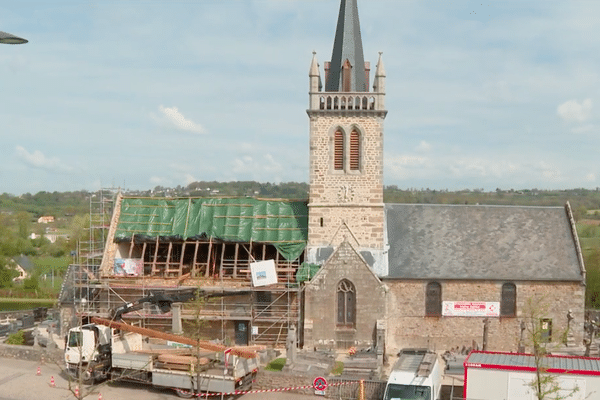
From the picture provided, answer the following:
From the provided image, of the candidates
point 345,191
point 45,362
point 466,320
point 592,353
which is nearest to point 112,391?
point 45,362

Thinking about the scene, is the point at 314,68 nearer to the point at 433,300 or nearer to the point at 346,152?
→ the point at 346,152

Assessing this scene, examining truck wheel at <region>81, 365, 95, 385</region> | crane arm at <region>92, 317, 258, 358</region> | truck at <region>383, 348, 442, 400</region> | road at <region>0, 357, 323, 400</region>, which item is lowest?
road at <region>0, 357, 323, 400</region>

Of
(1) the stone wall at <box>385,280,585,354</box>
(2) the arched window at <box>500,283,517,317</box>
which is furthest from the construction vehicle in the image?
(2) the arched window at <box>500,283,517,317</box>

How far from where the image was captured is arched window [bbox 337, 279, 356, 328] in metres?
32.5

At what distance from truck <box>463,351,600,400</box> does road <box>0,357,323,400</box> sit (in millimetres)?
6358

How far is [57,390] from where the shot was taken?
27.6 meters

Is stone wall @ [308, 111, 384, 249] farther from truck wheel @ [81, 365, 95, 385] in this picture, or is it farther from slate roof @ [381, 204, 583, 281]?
truck wheel @ [81, 365, 95, 385]

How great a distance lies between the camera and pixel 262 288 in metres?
32.9

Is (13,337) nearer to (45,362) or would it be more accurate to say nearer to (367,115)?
(45,362)

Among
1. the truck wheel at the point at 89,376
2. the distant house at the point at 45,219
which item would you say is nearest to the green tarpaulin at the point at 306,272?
the truck wheel at the point at 89,376

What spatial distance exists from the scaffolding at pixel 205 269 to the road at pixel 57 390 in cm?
450

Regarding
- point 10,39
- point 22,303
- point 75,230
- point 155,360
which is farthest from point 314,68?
point 75,230

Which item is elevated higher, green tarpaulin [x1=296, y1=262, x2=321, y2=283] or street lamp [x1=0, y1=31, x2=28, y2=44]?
street lamp [x1=0, y1=31, x2=28, y2=44]

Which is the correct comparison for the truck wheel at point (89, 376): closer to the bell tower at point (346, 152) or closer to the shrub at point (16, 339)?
the shrub at point (16, 339)
